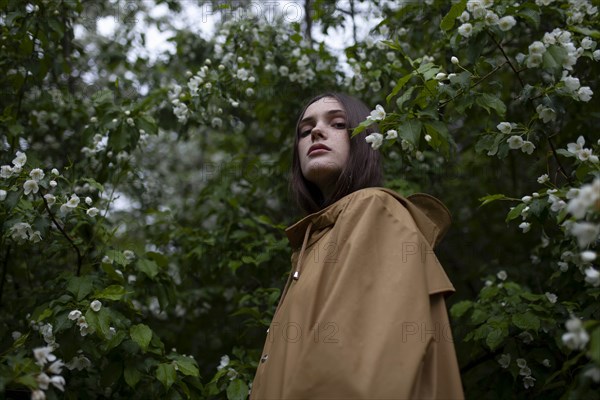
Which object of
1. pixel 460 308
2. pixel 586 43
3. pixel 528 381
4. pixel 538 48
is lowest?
pixel 528 381

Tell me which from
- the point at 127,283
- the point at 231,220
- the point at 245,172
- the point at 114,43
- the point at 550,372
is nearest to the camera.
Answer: the point at 550,372

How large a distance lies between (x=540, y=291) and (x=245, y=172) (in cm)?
197

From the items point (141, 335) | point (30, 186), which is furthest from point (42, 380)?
point (30, 186)

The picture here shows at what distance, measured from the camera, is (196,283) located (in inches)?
168

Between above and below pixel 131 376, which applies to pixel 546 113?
above

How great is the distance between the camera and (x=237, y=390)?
110 inches

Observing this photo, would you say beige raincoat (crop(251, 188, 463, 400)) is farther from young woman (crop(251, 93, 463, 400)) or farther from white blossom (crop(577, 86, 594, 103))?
white blossom (crop(577, 86, 594, 103))

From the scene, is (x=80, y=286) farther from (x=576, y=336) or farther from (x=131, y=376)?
(x=576, y=336)

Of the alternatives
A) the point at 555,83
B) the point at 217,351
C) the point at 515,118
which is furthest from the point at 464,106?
the point at 217,351

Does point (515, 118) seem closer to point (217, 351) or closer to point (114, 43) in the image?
point (217, 351)

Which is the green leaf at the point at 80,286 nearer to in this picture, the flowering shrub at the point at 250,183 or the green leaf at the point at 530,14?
the flowering shrub at the point at 250,183

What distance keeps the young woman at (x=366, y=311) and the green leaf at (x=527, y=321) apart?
2.06 feet

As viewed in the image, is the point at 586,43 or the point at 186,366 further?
the point at 186,366

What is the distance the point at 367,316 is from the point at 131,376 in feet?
4.51
